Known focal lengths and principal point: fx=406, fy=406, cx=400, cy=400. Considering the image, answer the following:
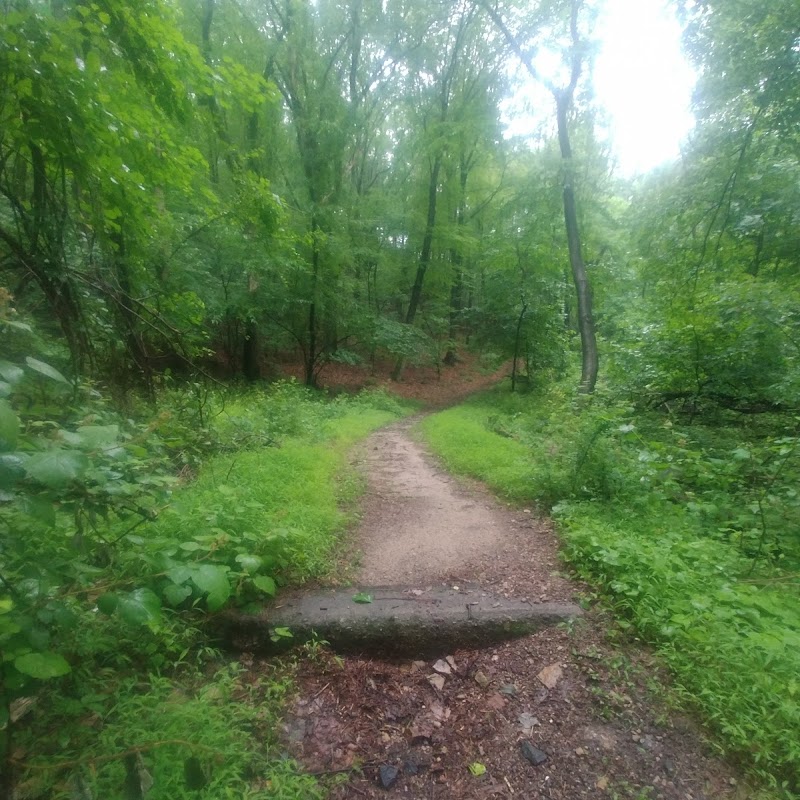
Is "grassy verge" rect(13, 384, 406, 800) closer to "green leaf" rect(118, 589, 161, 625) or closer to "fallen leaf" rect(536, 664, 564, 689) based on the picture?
"green leaf" rect(118, 589, 161, 625)

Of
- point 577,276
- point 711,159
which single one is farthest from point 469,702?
point 711,159

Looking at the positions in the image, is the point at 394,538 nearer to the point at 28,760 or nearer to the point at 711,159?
the point at 28,760

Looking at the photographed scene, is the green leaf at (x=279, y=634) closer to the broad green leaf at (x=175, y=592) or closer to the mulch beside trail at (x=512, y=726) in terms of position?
the mulch beside trail at (x=512, y=726)

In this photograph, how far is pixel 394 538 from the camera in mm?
4363

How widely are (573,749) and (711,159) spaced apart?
11.1 metres

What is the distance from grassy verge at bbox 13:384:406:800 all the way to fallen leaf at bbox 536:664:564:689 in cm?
151

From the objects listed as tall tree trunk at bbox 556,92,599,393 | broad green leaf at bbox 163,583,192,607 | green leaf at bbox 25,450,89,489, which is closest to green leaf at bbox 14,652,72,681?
broad green leaf at bbox 163,583,192,607

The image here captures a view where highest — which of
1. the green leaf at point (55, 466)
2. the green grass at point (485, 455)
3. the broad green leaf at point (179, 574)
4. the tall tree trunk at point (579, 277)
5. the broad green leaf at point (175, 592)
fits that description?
the tall tree trunk at point (579, 277)

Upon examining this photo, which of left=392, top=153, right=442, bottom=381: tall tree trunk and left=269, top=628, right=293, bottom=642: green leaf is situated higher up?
left=392, top=153, right=442, bottom=381: tall tree trunk

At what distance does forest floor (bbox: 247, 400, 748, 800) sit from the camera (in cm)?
217

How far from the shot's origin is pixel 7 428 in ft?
3.87

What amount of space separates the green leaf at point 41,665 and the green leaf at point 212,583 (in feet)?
1.63

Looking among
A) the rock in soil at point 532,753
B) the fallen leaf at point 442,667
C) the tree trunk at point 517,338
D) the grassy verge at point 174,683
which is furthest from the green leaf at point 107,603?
the tree trunk at point 517,338

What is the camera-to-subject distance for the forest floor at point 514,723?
7.13ft
